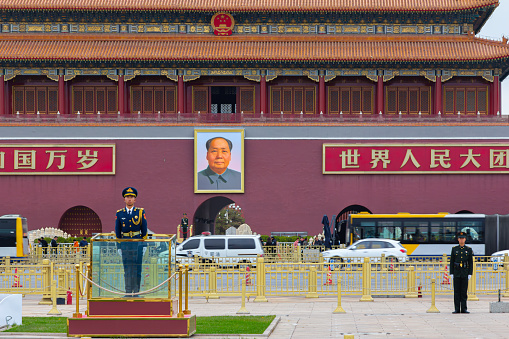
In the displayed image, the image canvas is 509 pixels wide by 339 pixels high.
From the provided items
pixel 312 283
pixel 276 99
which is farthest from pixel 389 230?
pixel 312 283

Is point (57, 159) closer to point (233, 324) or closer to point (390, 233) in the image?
point (390, 233)

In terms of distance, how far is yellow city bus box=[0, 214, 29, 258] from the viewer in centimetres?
3253

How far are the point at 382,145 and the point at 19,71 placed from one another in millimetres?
17801

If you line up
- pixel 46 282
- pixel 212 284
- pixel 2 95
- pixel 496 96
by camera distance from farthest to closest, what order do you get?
pixel 496 96 < pixel 2 95 < pixel 212 284 < pixel 46 282

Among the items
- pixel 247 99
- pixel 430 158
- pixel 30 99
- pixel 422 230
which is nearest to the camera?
pixel 422 230

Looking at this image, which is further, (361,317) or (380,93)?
(380,93)

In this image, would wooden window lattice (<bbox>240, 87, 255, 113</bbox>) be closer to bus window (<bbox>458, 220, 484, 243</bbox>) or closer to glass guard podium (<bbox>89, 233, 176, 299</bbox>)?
bus window (<bbox>458, 220, 484, 243</bbox>)

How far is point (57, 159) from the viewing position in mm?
38031

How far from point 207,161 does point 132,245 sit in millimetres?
25305

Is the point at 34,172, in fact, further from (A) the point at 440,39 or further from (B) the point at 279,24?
(A) the point at 440,39

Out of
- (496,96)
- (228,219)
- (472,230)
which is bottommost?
(228,219)

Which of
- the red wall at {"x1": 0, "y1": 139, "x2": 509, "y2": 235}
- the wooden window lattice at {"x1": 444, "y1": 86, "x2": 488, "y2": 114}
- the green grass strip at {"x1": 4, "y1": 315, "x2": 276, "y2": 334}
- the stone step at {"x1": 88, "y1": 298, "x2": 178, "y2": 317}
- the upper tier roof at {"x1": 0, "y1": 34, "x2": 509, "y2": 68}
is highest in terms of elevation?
the upper tier roof at {"x1": 0, "y1": 34, "x2": 509, "y2": 68}

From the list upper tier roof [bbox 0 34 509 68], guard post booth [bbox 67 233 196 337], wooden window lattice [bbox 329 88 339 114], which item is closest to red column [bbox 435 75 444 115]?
upper tier roof [bbox 0 34 509 68]

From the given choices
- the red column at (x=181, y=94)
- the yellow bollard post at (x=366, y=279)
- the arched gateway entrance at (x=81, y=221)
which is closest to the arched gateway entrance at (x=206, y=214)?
the arched gateway entrance at (x=81, y=221)
